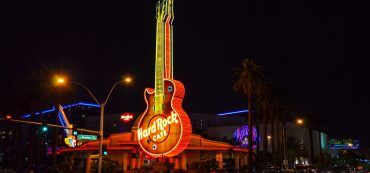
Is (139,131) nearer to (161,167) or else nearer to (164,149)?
(164,149)

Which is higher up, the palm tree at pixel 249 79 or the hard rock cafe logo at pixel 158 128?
the palm tree at pixel 249 79

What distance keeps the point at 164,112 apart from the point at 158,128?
2.21 meters

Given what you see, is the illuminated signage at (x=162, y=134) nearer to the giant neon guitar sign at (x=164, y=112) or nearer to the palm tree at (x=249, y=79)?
the giant neon guitar sign at (x=164, y=112)

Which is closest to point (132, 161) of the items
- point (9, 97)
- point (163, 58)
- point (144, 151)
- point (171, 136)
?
point (144, 151)

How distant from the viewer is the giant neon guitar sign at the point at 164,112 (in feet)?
150

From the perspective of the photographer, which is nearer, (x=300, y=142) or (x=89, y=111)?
(x=300, y=142)

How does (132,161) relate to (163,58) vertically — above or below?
below

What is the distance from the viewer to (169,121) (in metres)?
46.1

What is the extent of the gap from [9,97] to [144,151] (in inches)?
1263

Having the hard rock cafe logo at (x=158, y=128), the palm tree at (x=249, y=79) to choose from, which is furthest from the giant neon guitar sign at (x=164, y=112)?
the palm tree at (x=249, y=79)

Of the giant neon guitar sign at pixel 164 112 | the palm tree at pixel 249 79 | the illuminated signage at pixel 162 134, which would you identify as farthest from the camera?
the palm tree at pixel 249 79

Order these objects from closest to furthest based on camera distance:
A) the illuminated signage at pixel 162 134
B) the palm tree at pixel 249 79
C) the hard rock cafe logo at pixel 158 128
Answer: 1. the illuminated signage at pixel 162 134
2. the hard rock cafe logo at pixel 158 128
3. the palm tree at pixel 249 79

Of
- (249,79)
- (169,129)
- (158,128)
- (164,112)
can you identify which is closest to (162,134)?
(158,128)

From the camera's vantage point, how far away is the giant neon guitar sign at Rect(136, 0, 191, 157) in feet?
150
